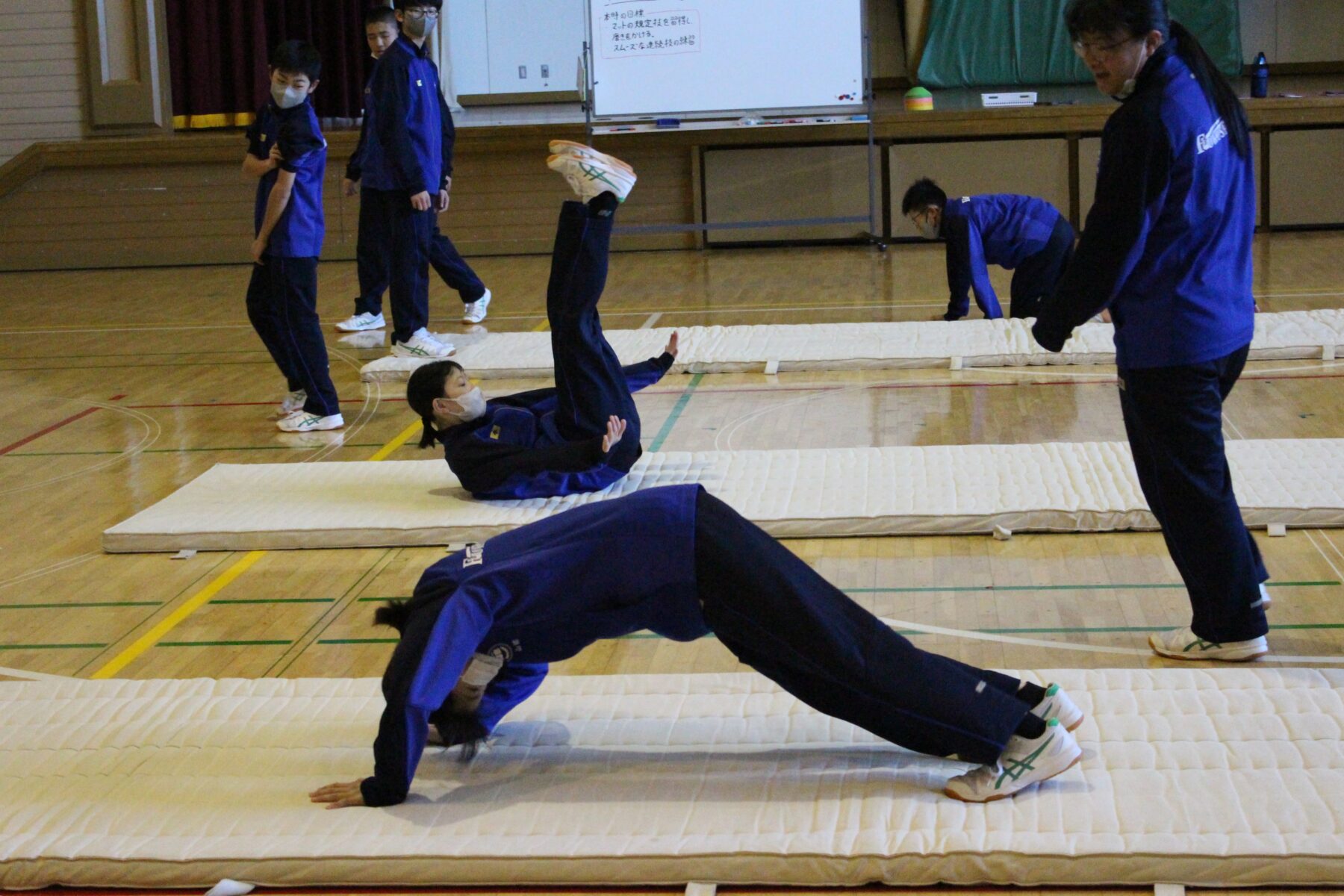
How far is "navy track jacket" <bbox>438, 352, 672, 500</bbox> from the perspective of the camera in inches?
148

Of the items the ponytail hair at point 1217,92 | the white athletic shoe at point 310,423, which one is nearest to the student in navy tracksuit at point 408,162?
the white athletic shoe at point 310,423

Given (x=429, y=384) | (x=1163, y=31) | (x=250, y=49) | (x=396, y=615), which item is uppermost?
(x=250, y=49)

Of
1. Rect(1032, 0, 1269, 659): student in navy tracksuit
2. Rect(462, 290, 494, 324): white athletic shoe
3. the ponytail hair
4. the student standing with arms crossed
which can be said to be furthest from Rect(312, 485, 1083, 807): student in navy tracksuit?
Rect(462, 290, 494, 324): white athletic shoe

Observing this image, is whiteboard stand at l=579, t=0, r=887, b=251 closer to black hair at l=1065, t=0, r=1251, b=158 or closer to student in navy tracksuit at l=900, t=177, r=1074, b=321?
student in navy tracksuit at l=900, t=177, r=1074, b=321

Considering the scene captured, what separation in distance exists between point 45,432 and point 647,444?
2402 mm

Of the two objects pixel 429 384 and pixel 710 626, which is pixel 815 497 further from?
pixel 710 626

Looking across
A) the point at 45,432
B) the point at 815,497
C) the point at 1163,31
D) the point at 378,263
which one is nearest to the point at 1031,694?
the point at 1163,31

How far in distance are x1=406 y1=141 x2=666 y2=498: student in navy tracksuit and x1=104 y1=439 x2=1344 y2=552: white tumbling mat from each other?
7 centimetres

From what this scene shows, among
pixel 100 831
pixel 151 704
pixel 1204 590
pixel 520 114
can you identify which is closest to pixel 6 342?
pixel 520 114

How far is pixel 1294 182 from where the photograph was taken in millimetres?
9359

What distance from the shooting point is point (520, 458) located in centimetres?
378

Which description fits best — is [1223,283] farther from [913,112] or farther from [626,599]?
[913,112]

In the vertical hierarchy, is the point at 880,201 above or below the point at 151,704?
above

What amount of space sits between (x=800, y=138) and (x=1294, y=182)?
3294mm
